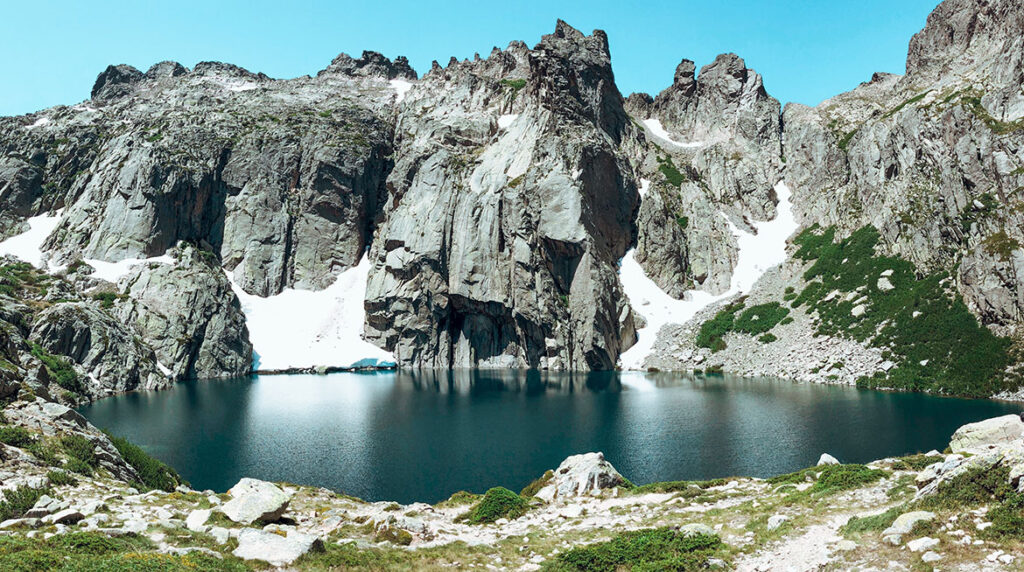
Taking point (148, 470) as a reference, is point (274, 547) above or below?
above

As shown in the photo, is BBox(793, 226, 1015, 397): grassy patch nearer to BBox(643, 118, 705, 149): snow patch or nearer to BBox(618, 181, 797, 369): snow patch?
BBox(618, 181, 797, 369): snow patch

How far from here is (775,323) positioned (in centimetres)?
9638

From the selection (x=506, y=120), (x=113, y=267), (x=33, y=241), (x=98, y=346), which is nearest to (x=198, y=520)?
(x=98, y=346)

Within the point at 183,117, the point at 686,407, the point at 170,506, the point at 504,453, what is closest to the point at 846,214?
the point at 686,407

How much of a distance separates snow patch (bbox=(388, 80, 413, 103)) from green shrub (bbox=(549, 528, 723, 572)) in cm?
17328

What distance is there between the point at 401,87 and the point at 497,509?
188157 millimetres

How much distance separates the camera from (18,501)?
52.1 feet

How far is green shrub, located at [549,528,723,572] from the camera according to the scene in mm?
14320

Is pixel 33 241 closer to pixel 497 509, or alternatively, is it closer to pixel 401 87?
pixel 401 87

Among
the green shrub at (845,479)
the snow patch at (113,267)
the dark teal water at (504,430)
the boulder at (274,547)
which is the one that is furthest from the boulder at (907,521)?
the snow patch at (113,267)

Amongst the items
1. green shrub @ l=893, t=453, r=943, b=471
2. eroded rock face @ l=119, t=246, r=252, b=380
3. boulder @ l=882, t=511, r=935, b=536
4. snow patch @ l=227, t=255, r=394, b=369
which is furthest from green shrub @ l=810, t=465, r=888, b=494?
snow patch @ l=227, t=255, r=394, b=369

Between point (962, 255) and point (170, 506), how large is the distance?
3668 inches

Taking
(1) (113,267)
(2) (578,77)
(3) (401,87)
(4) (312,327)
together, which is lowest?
(4) (312,327)

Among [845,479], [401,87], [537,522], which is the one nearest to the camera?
[845,479]
